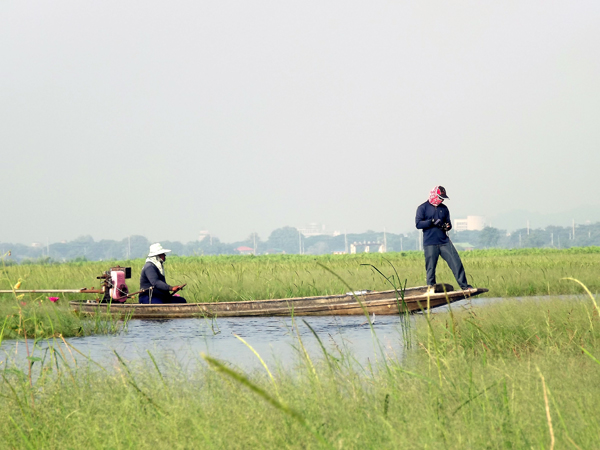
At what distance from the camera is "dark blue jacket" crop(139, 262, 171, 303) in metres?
14.0

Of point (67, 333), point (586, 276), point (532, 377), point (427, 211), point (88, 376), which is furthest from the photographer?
point (586, 276)

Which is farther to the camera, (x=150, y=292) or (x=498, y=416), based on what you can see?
(x=150, y=292)

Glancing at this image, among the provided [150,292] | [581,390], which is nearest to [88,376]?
[581,390]

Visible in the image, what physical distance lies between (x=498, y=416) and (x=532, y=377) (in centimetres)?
124

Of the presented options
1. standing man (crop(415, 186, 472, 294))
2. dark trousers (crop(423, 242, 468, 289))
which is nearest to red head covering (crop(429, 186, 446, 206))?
standing man (crop(415, 186, 472, 294))

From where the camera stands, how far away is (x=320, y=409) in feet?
14.0

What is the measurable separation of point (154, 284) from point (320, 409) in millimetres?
10264

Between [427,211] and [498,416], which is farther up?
[427,211]

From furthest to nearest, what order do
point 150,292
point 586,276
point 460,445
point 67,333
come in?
point 586,276
point 150,292
point 67,333
point 460,445

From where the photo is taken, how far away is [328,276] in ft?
63.0

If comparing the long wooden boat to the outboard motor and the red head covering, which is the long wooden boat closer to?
the outboard motor

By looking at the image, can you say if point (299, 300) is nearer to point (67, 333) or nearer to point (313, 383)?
point (67, 333)

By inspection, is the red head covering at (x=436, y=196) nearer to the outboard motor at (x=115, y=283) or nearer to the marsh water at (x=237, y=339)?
the marsh water at (x=237, y=339)

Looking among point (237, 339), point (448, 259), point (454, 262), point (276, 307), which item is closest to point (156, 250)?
point (276, 307)
